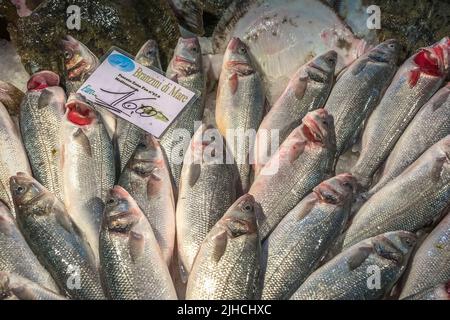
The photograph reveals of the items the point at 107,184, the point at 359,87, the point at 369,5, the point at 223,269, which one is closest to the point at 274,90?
the point at 359,87

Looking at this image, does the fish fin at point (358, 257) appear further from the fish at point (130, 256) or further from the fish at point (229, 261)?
the fish at point (130, 256)

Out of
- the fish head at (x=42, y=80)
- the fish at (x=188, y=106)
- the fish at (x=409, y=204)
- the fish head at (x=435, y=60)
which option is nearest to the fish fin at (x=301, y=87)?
the fish at (x=188, y=106)

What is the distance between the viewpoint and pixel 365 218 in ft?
9.25

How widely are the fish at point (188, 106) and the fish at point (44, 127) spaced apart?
0.62 metres

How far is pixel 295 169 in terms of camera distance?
296 centimetres

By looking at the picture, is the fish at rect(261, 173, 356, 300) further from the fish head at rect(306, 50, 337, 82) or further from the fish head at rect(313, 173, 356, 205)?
the fish head at rect(306, 50, 337, 82)

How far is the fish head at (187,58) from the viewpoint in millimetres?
3455

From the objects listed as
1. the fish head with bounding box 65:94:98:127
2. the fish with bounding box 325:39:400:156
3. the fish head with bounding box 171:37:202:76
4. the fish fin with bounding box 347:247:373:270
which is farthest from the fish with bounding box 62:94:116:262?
the fish with bounding box 325:39:400:156

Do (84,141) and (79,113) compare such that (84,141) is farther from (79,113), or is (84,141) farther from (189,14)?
(189,14)

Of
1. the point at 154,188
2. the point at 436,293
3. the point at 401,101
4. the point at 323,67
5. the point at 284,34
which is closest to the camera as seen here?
A: the point at 436,293

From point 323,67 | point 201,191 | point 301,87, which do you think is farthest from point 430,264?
point 323,67

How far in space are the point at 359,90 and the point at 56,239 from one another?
Result: 199 centimetres

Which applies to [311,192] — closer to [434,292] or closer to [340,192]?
[340,192]

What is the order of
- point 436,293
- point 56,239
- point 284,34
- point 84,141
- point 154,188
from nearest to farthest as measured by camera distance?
point 436,293
point 56,239
point 154,188
point 84,141
point 284,34
